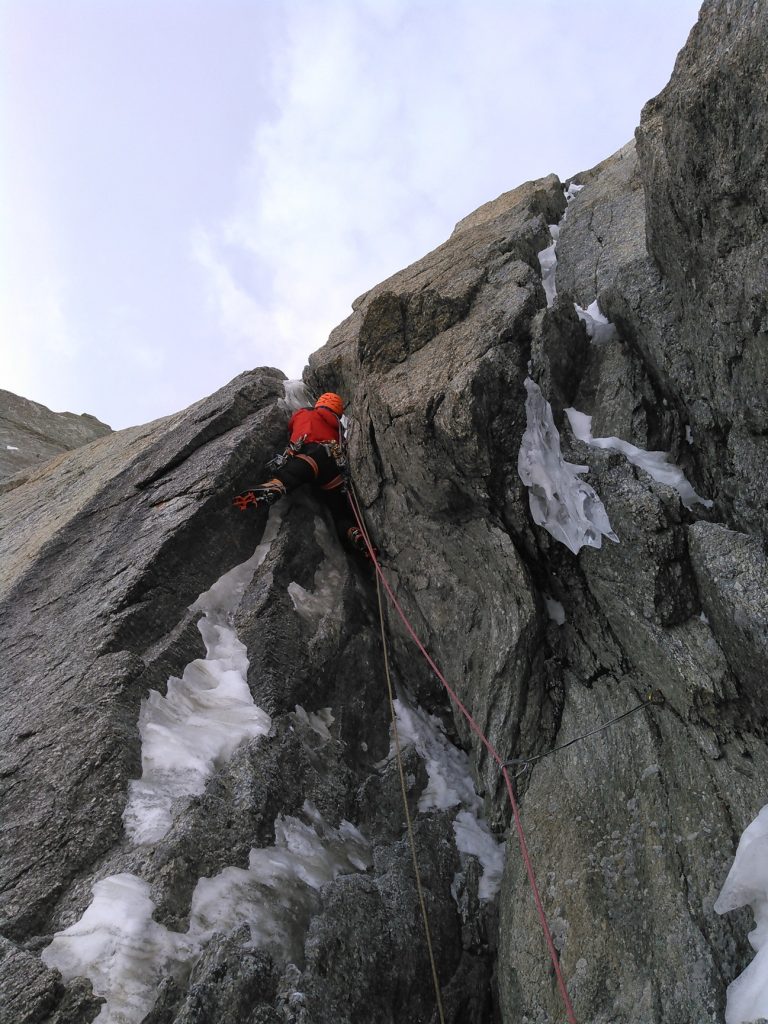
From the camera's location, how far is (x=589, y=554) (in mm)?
5895

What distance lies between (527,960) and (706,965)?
1461 millimetres

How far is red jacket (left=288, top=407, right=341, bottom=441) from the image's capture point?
28.7 feet

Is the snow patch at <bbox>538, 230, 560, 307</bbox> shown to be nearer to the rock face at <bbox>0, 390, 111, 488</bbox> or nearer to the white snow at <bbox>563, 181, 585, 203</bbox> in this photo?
the white snow at <bbox>563, 181, 585, 203</bbox>

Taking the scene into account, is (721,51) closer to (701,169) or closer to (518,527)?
(701,169)

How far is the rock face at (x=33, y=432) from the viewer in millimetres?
15469

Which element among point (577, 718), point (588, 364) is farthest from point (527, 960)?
point (588, 364)

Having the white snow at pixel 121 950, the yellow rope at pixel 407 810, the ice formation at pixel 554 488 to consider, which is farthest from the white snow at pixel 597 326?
the white snow at pixel 121 950

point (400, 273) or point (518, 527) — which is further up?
point (400, 273)

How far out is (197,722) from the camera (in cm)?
593

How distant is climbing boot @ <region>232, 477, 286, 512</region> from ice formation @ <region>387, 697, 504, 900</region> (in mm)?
3041

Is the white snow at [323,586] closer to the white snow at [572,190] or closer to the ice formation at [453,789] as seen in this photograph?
the ice formation at [453,789]

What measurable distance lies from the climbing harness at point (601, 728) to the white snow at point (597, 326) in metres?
3.91

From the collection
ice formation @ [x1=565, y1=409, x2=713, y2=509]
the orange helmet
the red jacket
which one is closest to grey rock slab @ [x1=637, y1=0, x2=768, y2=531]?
ice formation @ [x1=565, y1=409, x2=713, y2=509]

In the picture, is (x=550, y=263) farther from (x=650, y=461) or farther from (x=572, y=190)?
(x=650, y=461)
